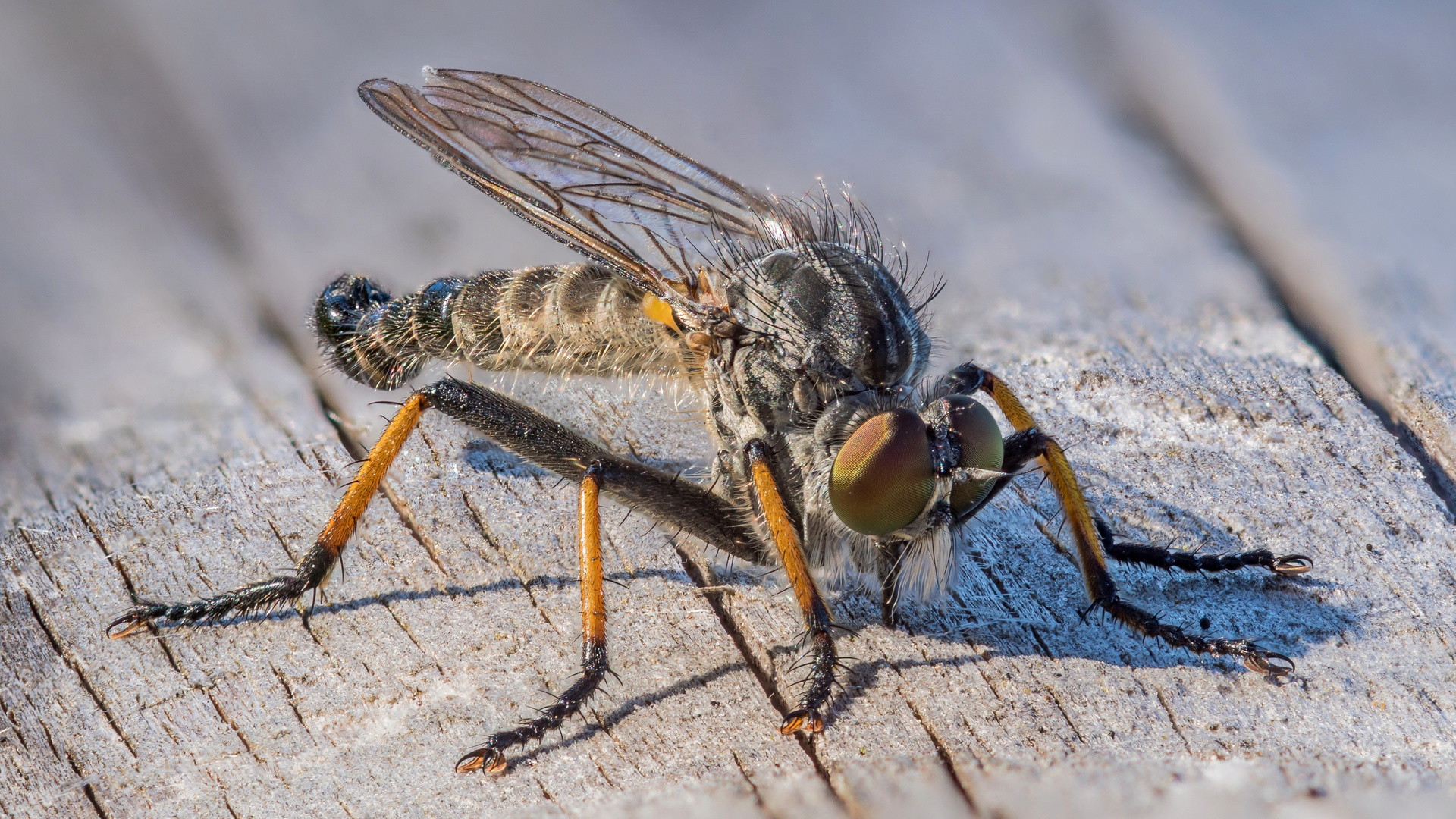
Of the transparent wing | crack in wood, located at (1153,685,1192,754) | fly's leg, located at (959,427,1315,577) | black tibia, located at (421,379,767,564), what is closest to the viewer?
crack in wood, located at (1153,685,1192,754)

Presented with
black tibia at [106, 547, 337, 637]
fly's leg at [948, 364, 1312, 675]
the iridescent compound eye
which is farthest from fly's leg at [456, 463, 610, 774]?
fly's leg at [948, 364, 1312, 675]

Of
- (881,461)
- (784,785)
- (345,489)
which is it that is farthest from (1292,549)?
(345,489)

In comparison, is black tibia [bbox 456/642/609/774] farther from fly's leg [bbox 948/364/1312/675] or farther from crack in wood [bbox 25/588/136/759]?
fly's leg [bbox 948/364/1312/675]

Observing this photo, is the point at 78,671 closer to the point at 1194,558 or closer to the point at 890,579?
the point at 890,579

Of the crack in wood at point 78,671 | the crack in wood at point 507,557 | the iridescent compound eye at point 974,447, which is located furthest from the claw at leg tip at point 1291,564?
the crack in wood at point 78,671

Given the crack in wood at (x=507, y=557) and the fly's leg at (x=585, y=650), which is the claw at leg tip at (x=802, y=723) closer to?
the fly's leg at (x=585, y=650)

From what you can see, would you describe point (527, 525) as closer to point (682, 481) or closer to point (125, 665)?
point (682, 481)
